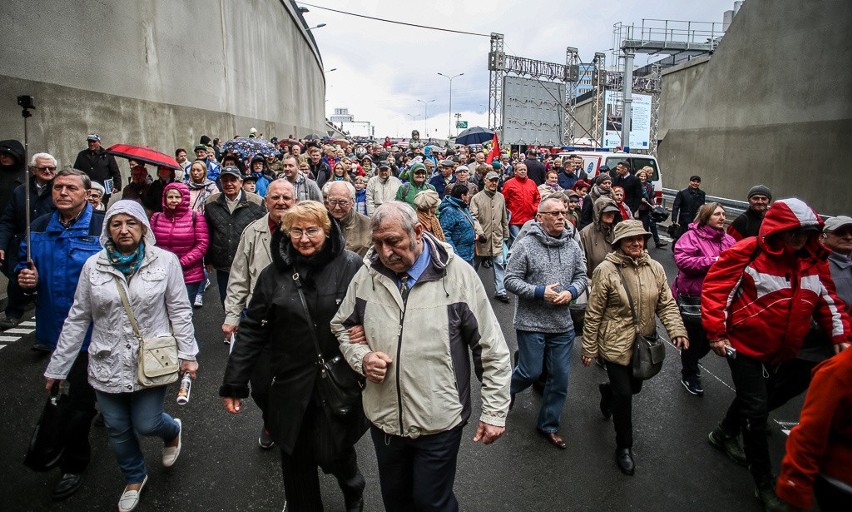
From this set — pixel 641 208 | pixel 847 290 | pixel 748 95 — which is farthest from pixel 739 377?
pixel 748 95

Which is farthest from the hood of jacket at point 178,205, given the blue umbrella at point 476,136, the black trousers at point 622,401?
the blue umbrella at point 476,136

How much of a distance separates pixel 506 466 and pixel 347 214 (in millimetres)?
2563

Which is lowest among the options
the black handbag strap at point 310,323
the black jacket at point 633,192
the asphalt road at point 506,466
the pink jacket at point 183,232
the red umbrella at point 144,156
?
the asphalt road at point 506,466

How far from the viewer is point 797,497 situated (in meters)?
2.23

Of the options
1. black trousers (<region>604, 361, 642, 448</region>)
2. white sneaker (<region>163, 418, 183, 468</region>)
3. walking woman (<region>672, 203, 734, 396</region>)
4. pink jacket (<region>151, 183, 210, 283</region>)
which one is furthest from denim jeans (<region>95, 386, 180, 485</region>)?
walking woman (<region>672, 203, 734, 396</region>)

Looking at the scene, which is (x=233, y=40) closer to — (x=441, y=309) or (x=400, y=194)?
(x=400, y=194)

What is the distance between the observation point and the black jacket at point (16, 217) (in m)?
5.62

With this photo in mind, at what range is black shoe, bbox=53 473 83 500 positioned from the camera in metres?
3.62

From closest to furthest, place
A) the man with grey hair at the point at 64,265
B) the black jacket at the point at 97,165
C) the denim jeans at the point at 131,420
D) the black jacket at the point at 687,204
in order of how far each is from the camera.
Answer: the denim jeans at the point at 131,420 → the man with grey hair at the point at 64,265 → the black jacket at the point at 97,165 → the black jacket at the point at 687,204

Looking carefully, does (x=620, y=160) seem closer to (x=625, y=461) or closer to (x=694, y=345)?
(x=694, y=345)

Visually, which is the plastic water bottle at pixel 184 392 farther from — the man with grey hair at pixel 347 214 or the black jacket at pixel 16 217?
the black jacket at pixel 16 217

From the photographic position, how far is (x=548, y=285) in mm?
4211

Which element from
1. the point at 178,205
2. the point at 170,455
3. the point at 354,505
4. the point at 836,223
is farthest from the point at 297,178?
the point at 836,223

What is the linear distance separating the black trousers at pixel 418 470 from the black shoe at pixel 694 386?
11.5 feet
